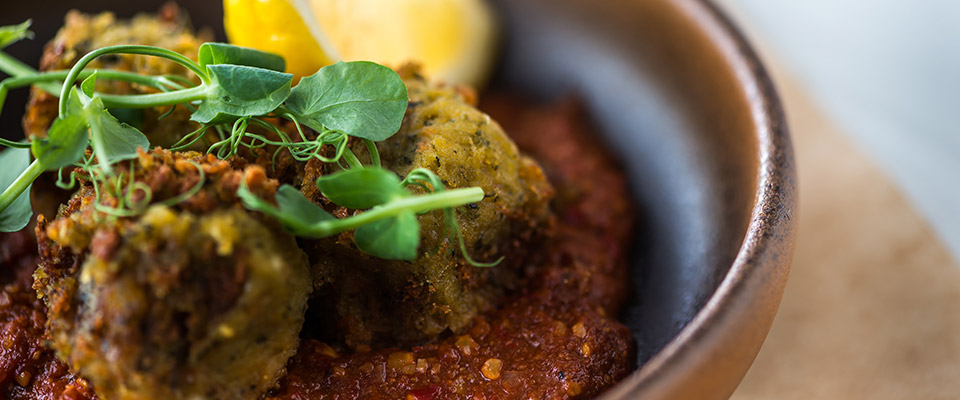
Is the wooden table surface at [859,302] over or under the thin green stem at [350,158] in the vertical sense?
under

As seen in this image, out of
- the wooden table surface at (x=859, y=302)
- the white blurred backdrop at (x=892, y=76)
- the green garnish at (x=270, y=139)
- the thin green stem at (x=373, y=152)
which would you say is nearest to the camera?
the green garnish at (x=270, y=139)

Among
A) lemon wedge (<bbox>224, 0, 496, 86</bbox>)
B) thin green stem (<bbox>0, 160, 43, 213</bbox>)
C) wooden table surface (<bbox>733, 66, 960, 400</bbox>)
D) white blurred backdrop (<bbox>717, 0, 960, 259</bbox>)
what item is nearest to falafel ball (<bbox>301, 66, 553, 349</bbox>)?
thin green stem (<bbox>0, 160, 43, 213</bbox>)

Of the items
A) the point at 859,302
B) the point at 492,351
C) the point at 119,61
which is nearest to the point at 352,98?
the point at 492,351

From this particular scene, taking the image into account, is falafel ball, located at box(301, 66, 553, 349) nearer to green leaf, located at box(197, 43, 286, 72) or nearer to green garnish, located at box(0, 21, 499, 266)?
green garnish, located at box(0, 21, 499, 266)

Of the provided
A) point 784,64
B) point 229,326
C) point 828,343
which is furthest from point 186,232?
point 784,64

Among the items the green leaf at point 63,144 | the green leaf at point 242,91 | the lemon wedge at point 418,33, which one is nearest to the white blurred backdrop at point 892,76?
the lemon wedge at point 418,33

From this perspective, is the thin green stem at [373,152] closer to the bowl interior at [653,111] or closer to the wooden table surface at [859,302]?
the bowl interior at [653,111]

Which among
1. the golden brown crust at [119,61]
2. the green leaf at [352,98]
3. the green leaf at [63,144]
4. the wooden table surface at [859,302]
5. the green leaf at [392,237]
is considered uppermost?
the green leaf at [352,98]
